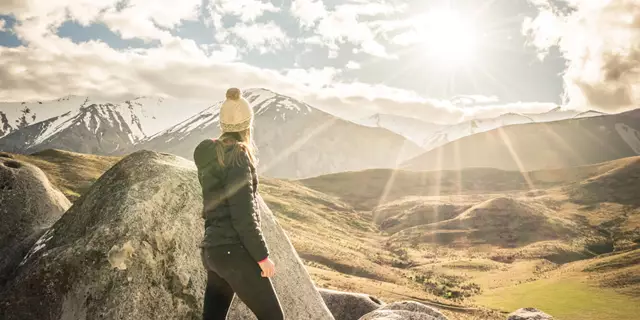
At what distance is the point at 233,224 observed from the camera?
5281 millimetres

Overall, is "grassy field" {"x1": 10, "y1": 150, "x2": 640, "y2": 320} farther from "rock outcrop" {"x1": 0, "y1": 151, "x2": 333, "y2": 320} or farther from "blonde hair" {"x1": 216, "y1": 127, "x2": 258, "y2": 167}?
"blonde hair" {"x1": 216, "y1": 127, "x2": 258, "y2": 167}

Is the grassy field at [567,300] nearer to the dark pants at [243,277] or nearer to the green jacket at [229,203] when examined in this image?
the dark pants at [243,277]

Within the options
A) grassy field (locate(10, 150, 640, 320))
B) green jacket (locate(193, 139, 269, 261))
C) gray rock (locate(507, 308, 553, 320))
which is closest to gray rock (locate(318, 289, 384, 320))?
gray rock (locate(507, 308, 553, 320))

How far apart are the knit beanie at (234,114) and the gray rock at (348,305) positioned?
10.2 metres

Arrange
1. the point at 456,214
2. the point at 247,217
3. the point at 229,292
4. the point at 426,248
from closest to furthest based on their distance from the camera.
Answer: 1. the point at 247,217
2. the point at 229,292
3. the point at 426,248
4. the point at 456,214

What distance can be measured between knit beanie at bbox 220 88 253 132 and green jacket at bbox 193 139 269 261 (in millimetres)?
296

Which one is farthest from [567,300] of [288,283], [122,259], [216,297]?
[122,259]

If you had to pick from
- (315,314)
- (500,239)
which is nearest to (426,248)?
(500,239)

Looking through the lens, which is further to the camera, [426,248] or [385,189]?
[385,189]

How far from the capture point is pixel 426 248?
313 ft

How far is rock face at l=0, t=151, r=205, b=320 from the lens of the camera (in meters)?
6.64

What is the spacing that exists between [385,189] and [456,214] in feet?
212

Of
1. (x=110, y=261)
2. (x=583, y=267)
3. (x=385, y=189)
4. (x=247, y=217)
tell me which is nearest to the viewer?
(x=247, y=217)

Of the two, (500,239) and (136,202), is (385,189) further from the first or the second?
(136,202)
